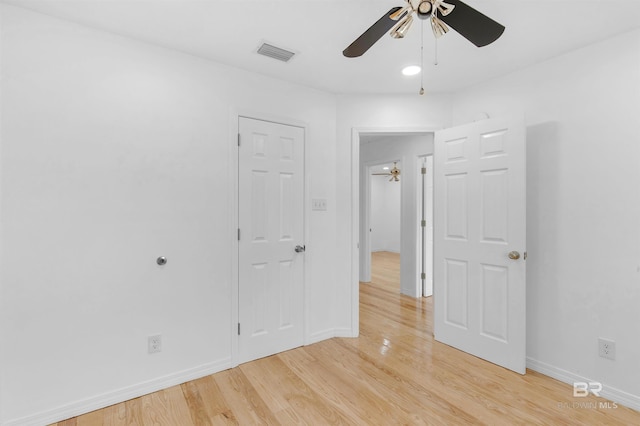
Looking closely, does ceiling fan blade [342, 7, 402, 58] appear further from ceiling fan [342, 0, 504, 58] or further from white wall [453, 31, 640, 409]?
white wall [453, 31, 640, 409]

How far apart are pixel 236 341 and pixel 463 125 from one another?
8.78 ft

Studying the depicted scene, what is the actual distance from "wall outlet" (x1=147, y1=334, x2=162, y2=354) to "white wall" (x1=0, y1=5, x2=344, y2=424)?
0.11 feet

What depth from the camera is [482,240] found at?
9.28ft

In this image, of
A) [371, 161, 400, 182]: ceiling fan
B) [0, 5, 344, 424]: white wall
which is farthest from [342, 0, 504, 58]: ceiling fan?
[371, 161, 400, 182]: ceiling fan

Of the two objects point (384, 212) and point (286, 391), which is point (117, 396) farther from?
point (384, 212)

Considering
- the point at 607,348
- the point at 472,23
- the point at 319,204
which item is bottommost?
the point at 607,348

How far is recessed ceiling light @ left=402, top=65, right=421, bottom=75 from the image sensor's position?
2.66 metres

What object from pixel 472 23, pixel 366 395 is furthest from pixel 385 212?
pixel 472 23

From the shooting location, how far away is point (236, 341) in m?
2.69

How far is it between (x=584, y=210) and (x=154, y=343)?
10.5 ft

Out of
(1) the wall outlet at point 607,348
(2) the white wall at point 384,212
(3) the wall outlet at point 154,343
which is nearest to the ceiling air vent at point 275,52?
(3) the wall outlet at point 154,343

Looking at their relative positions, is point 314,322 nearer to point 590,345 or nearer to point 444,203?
point 444,203

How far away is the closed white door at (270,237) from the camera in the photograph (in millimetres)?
2736

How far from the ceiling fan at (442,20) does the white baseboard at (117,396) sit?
8.14ft
